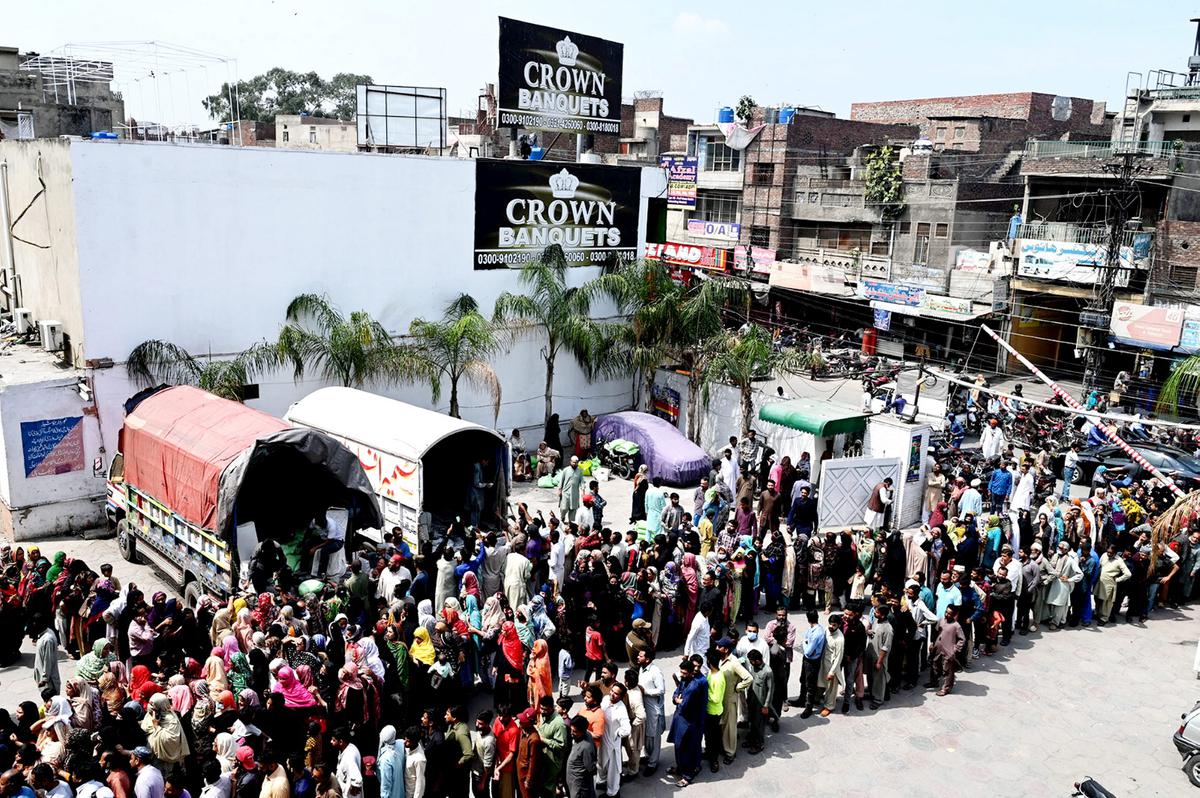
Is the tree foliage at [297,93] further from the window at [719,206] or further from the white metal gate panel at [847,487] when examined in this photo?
the white metal gate panel at [847,487]

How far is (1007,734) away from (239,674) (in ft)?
28.5

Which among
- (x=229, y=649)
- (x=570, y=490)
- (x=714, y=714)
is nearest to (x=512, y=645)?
(x=714, y=714)

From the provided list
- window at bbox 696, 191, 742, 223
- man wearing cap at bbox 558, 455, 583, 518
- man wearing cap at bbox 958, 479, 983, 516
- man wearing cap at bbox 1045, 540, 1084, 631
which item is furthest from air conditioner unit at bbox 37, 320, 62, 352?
window at bbox 696, 191, 742, 223

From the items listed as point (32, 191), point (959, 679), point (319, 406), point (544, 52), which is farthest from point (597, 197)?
point (959, 679)

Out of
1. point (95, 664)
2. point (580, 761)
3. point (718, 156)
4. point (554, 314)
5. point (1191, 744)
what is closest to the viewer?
point (580, 761)

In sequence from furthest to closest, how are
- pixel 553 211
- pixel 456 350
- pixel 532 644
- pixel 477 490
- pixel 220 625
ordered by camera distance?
pixel 553 211 < pixel 456 350 < pixel 477 490 < pixel 532 644 < pixel 220 625

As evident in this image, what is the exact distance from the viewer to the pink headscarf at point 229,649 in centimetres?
951

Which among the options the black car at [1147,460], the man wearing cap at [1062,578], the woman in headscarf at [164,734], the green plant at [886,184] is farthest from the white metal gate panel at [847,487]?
the green plant at [886,184]

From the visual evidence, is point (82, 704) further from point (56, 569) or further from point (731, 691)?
point (731, 691)

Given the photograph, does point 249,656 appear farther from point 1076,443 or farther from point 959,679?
point 1076,443

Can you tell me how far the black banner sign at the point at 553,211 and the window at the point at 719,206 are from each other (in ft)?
68.5

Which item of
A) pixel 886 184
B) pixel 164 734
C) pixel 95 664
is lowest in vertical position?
pixel 164 734

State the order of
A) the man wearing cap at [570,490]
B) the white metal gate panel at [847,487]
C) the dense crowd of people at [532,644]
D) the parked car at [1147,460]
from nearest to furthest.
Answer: the dense crowd of people at [532,644] → the white metal gate panel at [847,487] → the man wearing cap at [570,490] → the parked car at [1147,460]

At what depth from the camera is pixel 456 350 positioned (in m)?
21.1
